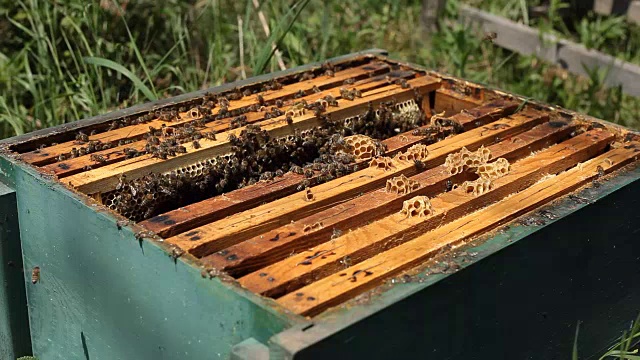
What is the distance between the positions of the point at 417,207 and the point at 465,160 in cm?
35

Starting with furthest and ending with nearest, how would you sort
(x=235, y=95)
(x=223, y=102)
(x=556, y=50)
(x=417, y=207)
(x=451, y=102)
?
(x=556, y=50)
(x=451, y=102)
(x=235, y=95)
(x=223, y=102)
(x=417, y=207)

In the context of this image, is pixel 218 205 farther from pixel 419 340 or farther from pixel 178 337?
pixel 419 340

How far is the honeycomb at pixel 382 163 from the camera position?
246 centimetres

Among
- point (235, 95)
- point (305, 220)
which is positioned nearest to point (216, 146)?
point (235, 95)

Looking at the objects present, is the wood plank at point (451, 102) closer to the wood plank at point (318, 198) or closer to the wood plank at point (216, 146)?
the wood plank at point (216, 146)

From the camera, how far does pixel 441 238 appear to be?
6.78 ft

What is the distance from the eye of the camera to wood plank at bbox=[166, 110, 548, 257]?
203cm

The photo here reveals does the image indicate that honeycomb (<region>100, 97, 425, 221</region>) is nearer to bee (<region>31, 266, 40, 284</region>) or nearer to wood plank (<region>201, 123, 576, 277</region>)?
wood plank (<region>201, 123, 576, 277</region>)

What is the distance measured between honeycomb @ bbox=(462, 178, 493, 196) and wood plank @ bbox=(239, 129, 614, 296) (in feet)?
0.05

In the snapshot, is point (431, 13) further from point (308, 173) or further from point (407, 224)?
point (407, 224)

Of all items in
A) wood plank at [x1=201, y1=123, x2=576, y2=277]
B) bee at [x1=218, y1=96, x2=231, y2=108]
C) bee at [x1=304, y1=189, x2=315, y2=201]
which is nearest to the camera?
wood plank at [x1=201, y1=123, x2=576, y2=277]

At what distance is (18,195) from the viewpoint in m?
2.40

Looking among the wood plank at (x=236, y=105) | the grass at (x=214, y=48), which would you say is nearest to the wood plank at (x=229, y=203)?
the wood plank at (x=236, y=105)

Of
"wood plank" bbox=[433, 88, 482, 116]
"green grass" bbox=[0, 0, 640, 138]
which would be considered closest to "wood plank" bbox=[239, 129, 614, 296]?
"wood plank" bbox=[433, 88, 482, 116]
